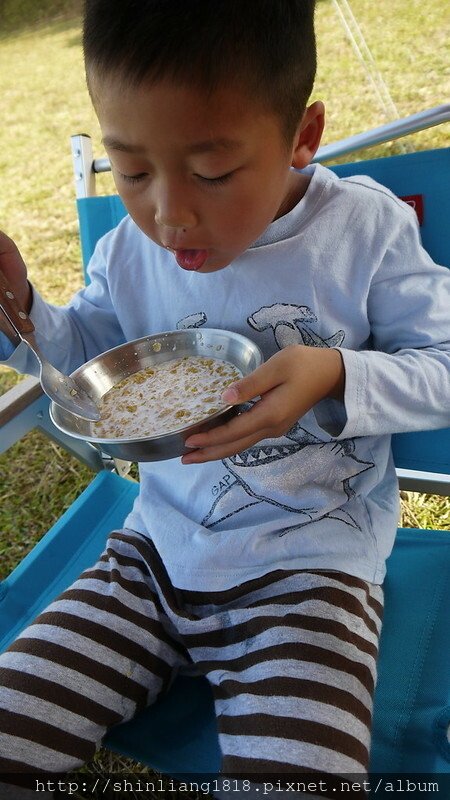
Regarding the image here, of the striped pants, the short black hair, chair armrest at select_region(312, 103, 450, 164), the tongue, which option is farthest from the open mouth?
chair armrest at select_region(312, 103, 450, 164)

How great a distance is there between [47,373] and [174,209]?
349 mm

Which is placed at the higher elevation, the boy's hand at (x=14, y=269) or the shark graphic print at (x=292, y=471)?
the boy's hand at (x=14, y=269)

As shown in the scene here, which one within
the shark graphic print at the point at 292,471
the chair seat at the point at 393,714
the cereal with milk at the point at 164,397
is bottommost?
the chair seat at the point at 393,714

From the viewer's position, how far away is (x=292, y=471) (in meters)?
1.19

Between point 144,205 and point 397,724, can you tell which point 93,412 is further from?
point 397,724

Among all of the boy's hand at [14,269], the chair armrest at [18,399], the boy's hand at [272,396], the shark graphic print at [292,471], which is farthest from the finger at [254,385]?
the chair armrest at [18,399]

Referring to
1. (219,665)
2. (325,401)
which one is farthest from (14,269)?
(219,665)

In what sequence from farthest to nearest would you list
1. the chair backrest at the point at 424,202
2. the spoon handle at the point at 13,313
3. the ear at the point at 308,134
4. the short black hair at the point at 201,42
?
the chair backrest at the point at 424,202 → the spoon handle at the point at 13,313 → the ear at the point at 308,134 → the short black hair at the point at 201,42

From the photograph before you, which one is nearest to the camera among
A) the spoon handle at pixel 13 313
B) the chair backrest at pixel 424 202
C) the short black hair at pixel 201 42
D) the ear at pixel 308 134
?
the short black hair at pixel 201 42

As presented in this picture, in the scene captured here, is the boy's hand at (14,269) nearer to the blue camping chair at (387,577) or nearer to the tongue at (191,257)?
the blue camping chair at (387,577)

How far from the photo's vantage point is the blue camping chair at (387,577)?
3.65 ft

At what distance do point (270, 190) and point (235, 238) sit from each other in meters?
0.08

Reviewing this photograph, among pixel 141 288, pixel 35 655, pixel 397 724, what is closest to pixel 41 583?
pixel 35 655

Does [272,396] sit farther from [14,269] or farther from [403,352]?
[14,269]
